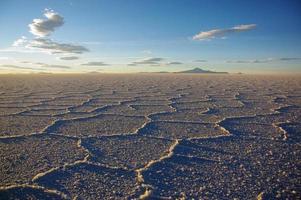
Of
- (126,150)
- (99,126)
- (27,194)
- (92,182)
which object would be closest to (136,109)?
(99,126)

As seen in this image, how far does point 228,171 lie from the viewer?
271 cm

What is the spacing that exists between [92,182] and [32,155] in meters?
0.85

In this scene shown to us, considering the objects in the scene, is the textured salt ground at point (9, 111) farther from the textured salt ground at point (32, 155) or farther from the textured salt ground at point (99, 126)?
the textured salt ground at point (32, 155)

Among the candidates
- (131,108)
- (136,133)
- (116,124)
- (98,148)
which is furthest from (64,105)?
(98,148)

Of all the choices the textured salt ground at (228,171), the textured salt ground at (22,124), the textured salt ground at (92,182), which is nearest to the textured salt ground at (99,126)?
the textured salt ground at (22,124)

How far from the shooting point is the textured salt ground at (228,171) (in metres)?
2.35

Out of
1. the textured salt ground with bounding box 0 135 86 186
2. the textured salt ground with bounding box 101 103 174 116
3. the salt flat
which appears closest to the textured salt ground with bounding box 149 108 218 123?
the salt flat

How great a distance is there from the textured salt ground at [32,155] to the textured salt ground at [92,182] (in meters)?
0.16

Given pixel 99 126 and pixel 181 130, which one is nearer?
pixel 181 130

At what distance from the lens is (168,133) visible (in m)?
3.94

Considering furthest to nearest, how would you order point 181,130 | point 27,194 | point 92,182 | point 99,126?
1. point 99,126
2. point 181,130
3. point 92,182
4. point 27,194

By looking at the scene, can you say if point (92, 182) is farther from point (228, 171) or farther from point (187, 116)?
point (187, 116)

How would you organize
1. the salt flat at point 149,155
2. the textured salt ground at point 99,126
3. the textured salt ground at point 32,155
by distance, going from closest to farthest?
the salt flat at point 149,155
the textured salt ground at point 32,155
the textured salt ground at point 99,126

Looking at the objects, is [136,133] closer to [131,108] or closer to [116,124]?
[116,124]
